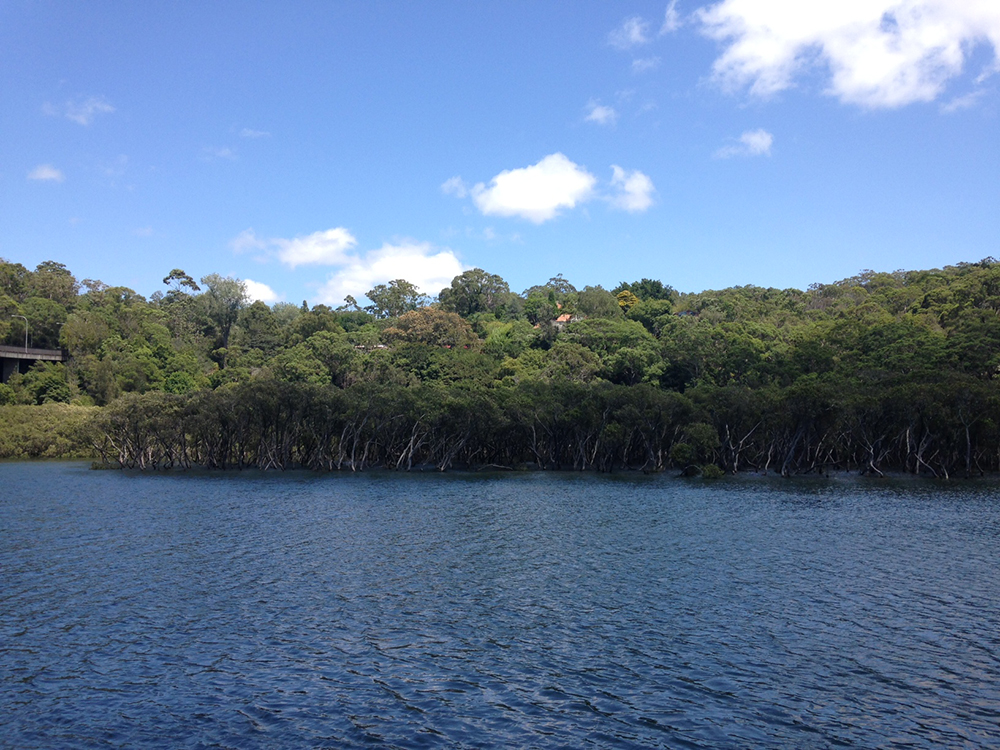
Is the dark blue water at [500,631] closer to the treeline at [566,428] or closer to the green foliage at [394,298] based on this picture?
the treeline at [566,428]

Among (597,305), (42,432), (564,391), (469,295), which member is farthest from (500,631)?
(469,295)

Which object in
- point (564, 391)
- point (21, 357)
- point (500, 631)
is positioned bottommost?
point (500, 631)

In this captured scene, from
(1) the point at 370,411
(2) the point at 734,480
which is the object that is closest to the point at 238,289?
(1) the point at 370,411

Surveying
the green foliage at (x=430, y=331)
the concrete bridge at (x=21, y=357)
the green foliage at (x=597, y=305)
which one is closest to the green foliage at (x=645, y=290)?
the green foliage at (x=597, y=305)

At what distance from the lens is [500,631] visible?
67.6 ft

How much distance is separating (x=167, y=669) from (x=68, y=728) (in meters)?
3.27

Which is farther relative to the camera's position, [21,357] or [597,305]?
[597,305]

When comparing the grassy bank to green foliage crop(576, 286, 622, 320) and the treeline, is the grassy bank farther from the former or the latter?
green foliage crop(576, 286, 622, 320)

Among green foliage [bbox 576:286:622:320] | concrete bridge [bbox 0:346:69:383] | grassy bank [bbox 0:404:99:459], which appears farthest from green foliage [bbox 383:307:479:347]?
concrete bridge [bbox 0:346:69:383]

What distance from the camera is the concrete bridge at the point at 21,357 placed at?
11019cm

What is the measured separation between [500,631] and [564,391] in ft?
187

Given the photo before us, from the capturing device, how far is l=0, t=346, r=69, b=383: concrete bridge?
110 meters

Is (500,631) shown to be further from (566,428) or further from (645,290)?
(645,290)

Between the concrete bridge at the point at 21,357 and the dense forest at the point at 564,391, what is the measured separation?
269cm
